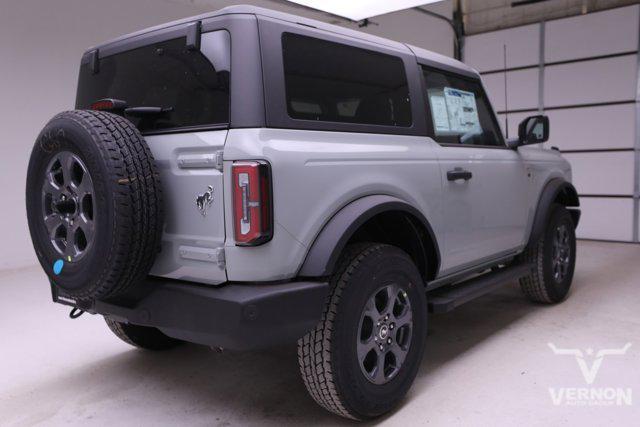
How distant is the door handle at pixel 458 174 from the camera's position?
110 inches

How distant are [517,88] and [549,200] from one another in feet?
15.6

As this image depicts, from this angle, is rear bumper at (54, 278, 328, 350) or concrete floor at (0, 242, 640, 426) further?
concrete floor at (0, 242, 640, 426)

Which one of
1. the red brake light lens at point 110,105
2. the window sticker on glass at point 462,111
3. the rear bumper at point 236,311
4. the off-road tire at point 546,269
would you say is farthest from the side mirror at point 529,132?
the red brake light lens at point 110,105

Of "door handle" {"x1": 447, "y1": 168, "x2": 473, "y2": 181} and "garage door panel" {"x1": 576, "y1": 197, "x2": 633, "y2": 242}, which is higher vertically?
"door handle" {"x1": 447, "y1": 168, "x2": 473, "y2": 181}

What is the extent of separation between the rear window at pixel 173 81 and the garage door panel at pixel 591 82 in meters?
6.85

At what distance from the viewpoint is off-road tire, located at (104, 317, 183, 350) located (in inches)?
119

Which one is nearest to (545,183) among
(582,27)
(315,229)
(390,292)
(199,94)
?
(390,292)

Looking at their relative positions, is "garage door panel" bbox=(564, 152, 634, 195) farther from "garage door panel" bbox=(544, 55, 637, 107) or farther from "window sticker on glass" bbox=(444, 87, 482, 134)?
"window sticker on glass" bbox=(444, 87, 482, 134)

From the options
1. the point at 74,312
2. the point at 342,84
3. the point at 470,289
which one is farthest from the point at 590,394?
the point at 74,312

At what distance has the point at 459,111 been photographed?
318 cm

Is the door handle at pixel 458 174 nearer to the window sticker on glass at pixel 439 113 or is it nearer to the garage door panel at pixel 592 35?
the window sticker on glass at pixel 439 113

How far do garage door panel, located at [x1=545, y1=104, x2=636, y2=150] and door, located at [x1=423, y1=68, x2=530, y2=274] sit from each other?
4531 mm

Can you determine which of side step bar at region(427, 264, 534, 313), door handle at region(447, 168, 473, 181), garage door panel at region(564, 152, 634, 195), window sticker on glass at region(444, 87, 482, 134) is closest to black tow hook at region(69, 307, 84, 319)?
side step bar at region(427, 264, 534, 313)

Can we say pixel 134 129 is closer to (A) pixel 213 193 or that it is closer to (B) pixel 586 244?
(A) pixel 213 193
